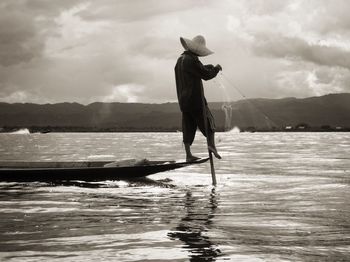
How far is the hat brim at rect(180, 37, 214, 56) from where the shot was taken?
1238 cm

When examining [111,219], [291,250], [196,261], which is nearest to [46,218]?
[111,219]

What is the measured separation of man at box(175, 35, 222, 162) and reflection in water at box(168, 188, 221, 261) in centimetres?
308

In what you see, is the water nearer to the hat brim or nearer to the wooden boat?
the wooden boat

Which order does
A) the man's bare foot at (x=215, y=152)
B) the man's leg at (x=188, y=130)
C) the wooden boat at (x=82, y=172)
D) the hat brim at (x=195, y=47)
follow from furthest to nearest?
the wooden boat at (x=82, y=172), the man's leg at (x=188, y=130), the hat brim at (x=195, y=47), the man's bare foot at (x=215, y=152)

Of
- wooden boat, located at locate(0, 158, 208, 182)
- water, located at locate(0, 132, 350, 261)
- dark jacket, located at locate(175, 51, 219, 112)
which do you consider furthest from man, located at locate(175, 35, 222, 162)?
water, located at locate(0, 132, 350, 261)

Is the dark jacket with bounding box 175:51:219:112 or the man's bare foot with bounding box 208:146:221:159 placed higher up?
the dark jacket with bounding box 175:51:219:112

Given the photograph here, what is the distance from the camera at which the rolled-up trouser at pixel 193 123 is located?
1273cm

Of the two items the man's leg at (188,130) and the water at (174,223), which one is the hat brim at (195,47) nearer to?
the man's leg at (188,130)

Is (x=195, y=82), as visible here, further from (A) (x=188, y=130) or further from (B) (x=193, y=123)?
(A) (x=188, y=130)

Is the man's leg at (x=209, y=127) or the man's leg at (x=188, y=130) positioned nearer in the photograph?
the man's leg at (x=209, y=127)

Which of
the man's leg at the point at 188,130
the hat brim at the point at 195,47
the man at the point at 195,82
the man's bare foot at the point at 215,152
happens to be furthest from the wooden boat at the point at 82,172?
the hat brim at the point at 195,47

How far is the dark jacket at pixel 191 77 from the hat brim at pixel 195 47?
174 millimetres

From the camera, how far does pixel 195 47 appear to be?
12.4 metres

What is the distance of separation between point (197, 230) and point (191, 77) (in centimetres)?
637
